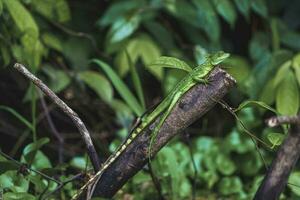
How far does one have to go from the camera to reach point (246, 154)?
2.70 m

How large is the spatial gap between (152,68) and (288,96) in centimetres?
65

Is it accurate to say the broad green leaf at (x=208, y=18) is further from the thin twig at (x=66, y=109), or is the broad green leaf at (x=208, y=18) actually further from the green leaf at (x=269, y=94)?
the thin twig at (x=66, y=109)

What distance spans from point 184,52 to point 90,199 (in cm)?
180

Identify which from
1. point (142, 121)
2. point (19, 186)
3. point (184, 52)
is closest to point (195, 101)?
point (142, 121)

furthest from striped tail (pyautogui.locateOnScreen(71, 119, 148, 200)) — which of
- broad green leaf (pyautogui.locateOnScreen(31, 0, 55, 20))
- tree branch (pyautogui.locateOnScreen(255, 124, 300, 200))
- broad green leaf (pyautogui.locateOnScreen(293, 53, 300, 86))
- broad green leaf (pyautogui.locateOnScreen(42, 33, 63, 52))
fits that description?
broad green leaf (pyautogui.locateOnScreen(42, 33, 63, 52))

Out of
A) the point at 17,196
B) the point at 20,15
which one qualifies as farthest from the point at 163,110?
the point at 20,15

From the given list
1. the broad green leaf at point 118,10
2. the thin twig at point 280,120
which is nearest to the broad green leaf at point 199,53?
the broad green leaf at point 118,10

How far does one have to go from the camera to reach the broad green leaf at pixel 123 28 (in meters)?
2.80

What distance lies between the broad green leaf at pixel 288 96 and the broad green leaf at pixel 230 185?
329mm

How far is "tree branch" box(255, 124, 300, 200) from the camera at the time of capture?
47.6 inches

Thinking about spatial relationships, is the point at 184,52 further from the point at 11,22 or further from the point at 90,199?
the point at 90,199

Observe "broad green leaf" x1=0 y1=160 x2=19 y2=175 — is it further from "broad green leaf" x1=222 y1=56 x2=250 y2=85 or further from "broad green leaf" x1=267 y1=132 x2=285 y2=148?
"broad green leaf" x1=222 y1=56 x2=250 y2=85

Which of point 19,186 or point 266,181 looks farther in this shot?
point 19,186

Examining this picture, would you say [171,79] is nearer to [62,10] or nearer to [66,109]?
[62,10]
